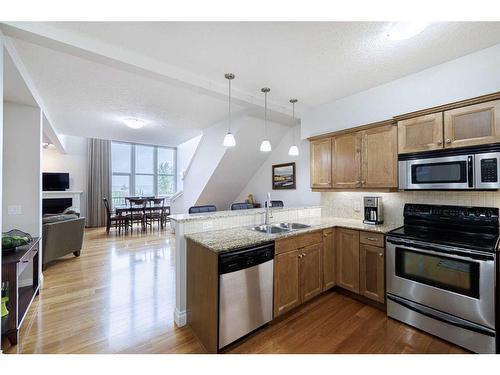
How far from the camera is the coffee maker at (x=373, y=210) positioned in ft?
9.43

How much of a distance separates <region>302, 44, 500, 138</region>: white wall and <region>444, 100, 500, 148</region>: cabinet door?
0.82ft

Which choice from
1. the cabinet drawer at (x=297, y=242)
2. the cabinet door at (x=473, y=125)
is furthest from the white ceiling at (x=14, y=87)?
the cabinet door at (x=473, y=125)

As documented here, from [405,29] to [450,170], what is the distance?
1.39 meters

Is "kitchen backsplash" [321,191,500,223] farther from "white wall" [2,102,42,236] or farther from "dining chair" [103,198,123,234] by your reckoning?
"dining chair" [103,198,123,234]

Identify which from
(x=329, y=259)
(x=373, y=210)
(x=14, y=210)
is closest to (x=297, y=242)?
(x=329, y=259)

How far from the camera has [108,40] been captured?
1.99 m

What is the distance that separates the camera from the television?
6445 mm

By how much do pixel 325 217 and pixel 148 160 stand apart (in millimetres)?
7305

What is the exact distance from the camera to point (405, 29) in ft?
5.88

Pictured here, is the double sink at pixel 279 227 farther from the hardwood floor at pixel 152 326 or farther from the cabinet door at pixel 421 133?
the cabinet door at pixel 421 133

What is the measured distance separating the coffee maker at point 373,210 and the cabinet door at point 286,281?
124cm

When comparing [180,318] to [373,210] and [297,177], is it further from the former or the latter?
[297,177]

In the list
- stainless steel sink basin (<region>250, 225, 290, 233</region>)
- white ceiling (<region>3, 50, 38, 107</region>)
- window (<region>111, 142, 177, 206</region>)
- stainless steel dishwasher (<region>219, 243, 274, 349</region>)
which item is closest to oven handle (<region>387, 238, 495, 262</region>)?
stainless steel sink basin (<region>250, 225, 290, 233</region>)

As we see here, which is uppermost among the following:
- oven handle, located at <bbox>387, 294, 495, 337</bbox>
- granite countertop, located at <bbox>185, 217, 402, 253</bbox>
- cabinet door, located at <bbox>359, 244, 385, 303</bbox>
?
granite countertop, located at <bbox>185, 217, 402, 253</bbox>
